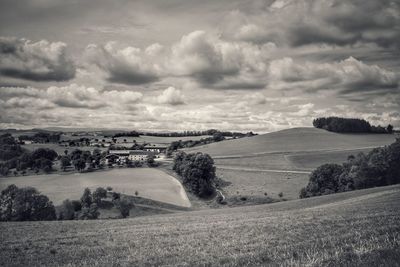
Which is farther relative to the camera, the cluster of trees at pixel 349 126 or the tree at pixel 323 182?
the cluster of trees at pixel 349 126

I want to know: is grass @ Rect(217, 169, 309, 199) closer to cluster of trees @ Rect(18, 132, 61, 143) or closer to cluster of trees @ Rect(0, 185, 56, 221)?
cluster of trees @ Rect(0, 185, 56, 221)

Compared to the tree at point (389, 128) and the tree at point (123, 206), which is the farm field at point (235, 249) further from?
the tree at point (389, 128)

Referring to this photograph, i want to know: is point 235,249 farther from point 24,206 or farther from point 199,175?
point 199,175

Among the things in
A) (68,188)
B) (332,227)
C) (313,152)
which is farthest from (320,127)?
(332,227)

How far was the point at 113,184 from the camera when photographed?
92125 mm

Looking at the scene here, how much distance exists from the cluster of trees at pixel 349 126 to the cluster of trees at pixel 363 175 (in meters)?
87.2

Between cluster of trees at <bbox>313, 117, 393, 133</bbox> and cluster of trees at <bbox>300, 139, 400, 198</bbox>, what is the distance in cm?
8724

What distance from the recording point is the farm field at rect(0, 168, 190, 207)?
80.9 m

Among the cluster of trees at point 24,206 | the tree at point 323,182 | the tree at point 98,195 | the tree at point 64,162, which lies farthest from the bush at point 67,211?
the tree at point 323,182

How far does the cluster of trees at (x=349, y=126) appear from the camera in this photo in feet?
540

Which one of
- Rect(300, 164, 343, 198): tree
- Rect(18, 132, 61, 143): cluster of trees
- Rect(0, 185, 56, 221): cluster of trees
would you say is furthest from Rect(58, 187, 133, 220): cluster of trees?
Rect(18, 132, 61, 143): cluster of trees

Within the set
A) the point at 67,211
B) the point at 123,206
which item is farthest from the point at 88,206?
the point at 123,206

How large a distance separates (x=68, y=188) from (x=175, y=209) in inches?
1292

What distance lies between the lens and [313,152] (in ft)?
403
